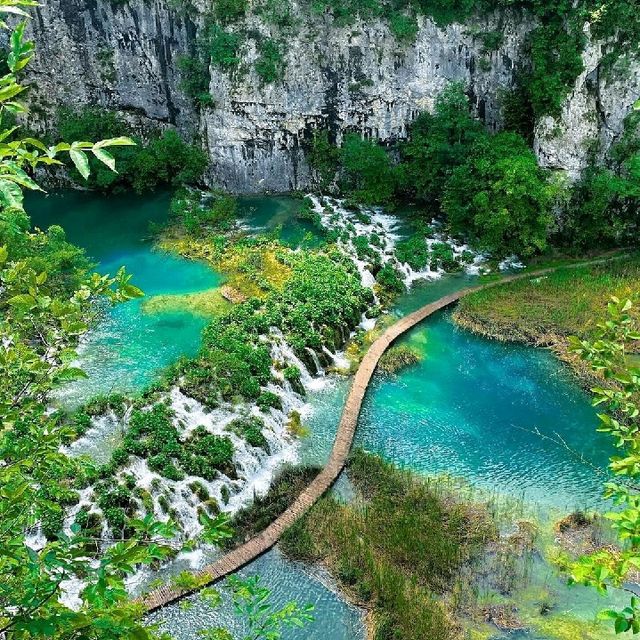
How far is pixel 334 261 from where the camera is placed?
21.4m

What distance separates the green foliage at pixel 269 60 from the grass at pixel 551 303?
34.4 ft

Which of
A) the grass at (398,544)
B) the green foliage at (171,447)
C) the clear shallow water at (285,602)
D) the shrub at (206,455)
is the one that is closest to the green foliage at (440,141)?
the grass at (398,544)

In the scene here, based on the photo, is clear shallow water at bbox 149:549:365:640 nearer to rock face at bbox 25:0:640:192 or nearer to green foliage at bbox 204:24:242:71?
rock face at bbox 25:0:640:192

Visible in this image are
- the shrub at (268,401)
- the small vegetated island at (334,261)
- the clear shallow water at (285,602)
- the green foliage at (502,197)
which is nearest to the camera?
the clear shallow water at (285,602)

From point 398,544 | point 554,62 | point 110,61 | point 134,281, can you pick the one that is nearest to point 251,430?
point 398,544

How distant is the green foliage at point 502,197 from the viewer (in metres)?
21.0

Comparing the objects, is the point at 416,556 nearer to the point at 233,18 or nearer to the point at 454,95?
the point at 454,95

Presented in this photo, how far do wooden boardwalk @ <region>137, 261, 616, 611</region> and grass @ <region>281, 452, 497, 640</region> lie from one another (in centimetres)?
30

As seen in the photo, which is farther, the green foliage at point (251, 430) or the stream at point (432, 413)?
the green foliage at point (251, 430)

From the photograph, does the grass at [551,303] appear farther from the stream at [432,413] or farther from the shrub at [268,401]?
the shrub at [268,401]

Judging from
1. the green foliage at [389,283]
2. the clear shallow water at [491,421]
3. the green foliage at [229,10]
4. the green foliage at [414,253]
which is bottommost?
the clear shallow water at [491,421]

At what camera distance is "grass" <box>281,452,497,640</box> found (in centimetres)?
1137

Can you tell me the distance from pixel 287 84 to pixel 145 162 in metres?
5.72

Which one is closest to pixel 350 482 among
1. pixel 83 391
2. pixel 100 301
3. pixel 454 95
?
pixel 83 391
